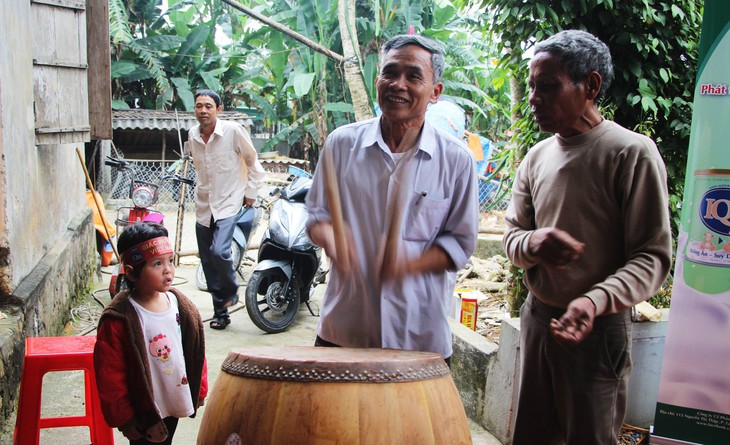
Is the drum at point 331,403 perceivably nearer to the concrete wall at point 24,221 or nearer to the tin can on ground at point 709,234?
the tin can on ground at point 709,234

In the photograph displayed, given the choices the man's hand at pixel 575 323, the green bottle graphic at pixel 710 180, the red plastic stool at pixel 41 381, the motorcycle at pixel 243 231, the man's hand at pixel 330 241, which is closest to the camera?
the man's hand at pixel 575 323

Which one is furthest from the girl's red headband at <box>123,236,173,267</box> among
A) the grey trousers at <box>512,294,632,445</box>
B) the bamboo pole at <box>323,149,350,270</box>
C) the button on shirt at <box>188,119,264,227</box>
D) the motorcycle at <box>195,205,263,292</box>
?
the motorcycle at <box>195,205,263,292</box>

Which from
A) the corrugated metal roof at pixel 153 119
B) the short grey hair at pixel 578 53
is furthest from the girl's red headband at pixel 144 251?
the corrugated metal roof at pixel 153 119

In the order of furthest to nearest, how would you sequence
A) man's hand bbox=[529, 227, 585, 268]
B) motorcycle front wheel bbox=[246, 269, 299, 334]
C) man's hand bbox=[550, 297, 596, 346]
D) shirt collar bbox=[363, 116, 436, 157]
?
motorcycle front wheel bbox=[246, 269, 299, 334] → shirt collar bbox=[363, 116, 436, 157] → man's hand bbox=[529, 227, 585, 268] → man's hand bbox=[550, 297, 596, 346]

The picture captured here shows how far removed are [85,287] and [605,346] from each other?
5664 mm

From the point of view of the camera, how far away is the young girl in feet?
8.16

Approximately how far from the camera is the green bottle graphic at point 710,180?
111 inches

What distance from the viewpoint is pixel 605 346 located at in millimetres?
2240

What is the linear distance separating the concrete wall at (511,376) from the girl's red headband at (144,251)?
68.2 inches

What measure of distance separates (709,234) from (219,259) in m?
3.80

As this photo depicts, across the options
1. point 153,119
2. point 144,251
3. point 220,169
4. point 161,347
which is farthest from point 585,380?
point 153,119

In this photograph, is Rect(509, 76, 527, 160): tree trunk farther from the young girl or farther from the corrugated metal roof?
the corrugated metal roof

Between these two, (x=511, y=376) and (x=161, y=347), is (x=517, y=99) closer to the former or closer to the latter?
(x=511, y=376)

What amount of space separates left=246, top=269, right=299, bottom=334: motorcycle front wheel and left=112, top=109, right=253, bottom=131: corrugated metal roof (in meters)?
9.60
